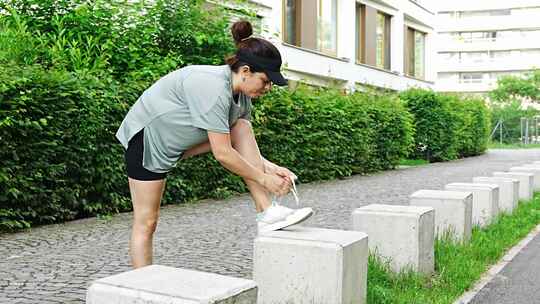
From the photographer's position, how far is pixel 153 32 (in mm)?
11336

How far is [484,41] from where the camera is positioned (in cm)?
8519

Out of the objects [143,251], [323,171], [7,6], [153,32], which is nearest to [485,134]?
[323,171]

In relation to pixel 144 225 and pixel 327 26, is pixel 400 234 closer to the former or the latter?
pixel 144 225

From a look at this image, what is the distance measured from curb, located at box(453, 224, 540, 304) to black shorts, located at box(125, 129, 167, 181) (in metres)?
2.37

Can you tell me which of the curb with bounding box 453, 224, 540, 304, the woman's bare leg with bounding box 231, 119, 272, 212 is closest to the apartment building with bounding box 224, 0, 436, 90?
the curb with bounding box 453, 224, 540, 304

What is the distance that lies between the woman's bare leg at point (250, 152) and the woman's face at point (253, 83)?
14.0 inches

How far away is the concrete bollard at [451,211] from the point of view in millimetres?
7078

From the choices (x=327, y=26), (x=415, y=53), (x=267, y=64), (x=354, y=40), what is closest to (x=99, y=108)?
(x=267, y=64)

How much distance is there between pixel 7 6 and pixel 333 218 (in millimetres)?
5366

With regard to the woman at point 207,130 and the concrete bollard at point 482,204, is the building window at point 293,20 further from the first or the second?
the woman at point 207,130

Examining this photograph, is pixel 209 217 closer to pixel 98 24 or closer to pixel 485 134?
pixel 98 24

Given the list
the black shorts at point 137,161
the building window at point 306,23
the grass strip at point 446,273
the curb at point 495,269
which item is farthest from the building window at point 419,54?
the black shorts at point 137,161

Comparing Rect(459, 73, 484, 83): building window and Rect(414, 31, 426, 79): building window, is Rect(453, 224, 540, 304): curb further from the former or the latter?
Rect(459, 73, 484, 83): building window

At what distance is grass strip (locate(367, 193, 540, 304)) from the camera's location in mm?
5098
